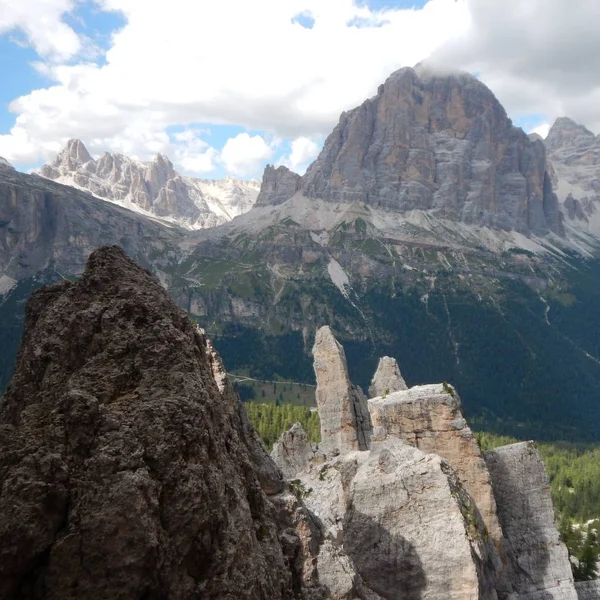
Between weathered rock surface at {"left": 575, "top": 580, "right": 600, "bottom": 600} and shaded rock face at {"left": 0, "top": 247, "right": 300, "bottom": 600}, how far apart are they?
23.9m

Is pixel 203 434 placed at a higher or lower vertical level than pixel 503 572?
higher

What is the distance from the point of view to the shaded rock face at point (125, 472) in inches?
338

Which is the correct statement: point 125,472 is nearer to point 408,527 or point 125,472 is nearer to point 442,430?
point 408,527

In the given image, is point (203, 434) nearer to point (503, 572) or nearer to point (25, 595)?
point (25, 595)

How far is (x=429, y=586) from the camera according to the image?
19.1 m

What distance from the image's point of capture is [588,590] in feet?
96.3

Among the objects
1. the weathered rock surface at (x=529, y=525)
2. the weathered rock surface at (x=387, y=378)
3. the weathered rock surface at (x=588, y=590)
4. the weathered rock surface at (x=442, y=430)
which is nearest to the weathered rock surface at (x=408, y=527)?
the weathered rock surface at (x=442, y=430)

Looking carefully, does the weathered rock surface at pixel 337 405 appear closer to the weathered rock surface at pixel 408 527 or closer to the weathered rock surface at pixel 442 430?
the weathered rock surface at pixel 442 430

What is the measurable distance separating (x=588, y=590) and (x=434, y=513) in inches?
605

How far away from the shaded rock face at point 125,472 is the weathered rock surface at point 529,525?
19086 millimetres

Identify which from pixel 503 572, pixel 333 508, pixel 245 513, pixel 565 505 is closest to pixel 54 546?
pixel 245 513

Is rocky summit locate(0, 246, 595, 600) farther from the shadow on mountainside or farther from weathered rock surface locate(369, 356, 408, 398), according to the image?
weathered rock surface locate(369, 356, 408, 398)

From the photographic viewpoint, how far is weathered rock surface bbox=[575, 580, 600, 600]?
28859mm

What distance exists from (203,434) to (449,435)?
19662 millimetres
